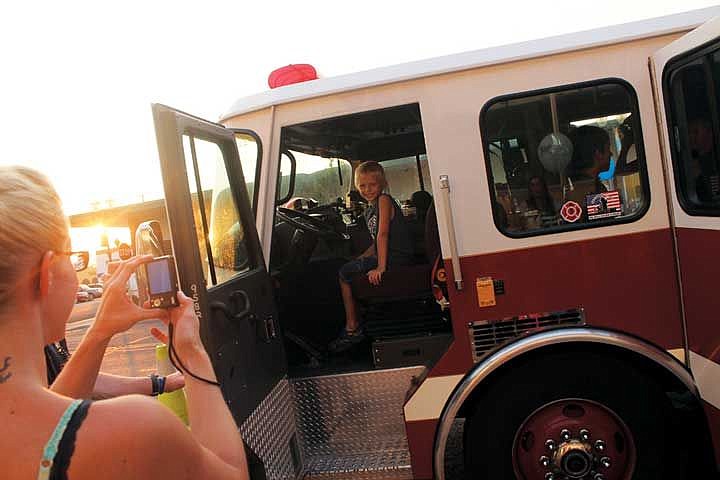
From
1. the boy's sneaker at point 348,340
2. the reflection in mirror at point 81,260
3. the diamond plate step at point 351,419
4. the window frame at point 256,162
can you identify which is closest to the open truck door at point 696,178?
the diamond plate step at point 351,419

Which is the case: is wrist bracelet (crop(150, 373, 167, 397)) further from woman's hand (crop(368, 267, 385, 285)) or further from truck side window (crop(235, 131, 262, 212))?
woman's hand (crop(368, 267, 385, 285))

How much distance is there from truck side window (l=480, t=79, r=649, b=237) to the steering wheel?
1.79 meters

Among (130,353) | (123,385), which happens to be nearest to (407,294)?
(123,385)

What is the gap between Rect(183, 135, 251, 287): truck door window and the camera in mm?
2508

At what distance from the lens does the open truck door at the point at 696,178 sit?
2.45 m

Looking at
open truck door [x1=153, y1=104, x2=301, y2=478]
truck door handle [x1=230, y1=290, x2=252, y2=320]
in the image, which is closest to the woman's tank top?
open truck door [x1=153, y1=104, x2=301, y2=478]

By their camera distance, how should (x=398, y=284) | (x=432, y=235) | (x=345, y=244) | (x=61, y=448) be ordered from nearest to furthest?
(x=61, y=448)
(x=432, y=235)
(x=398, y=284)
(x=345, y=244)

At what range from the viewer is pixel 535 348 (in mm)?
2777

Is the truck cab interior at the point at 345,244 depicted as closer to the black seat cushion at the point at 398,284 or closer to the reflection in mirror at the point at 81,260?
the black seat cushion at the point at 398,284

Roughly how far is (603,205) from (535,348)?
2.57 ft

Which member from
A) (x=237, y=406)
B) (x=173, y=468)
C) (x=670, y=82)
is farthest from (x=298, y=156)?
(x=173, y=468)

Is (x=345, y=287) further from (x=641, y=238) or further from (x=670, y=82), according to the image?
(x=670, y=82)

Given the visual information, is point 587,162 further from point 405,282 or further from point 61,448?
point 61,448

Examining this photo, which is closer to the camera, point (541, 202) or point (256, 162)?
point (541, 202)
